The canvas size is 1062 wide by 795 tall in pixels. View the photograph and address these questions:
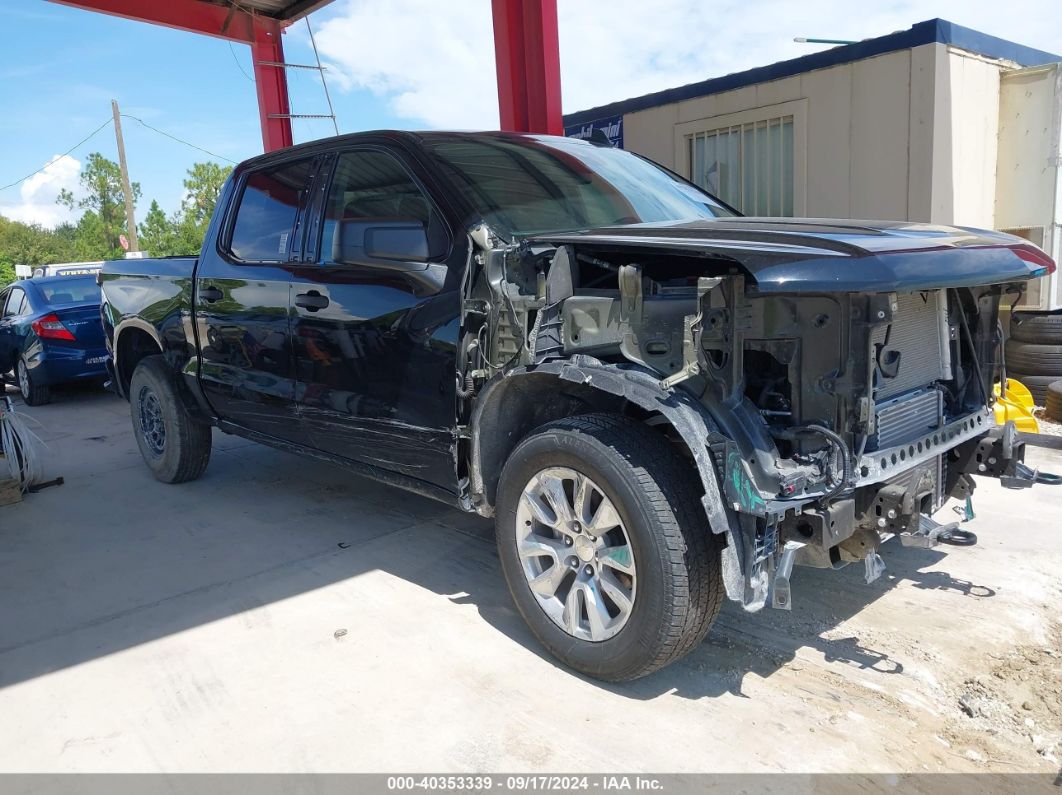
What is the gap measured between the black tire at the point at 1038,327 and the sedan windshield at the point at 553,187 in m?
→ 4.21

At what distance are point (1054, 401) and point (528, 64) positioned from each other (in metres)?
4.84

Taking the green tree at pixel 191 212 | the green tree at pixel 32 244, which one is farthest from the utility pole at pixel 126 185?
the green tree at pixel 32 244

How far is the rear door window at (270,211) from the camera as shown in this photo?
4148 millimetres

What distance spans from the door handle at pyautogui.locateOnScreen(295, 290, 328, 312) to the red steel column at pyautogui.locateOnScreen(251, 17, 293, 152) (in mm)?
7222

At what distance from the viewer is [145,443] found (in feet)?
18.8

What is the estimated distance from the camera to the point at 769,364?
2.68 meters

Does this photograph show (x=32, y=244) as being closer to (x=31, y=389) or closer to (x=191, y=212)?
(x=191, y=212)

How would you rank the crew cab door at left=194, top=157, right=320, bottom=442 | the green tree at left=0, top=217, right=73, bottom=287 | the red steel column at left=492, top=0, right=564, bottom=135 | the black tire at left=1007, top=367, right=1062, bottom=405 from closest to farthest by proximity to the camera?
the crew cab door at left=194, top=157, right=320, bottom=442, the red steel column at left=492, top=0, right=564, bottom=135, the black tire at left=1007, top=367, right=1062, bottom=405, the green tree at left=0, top=217, right=73, bottom=287

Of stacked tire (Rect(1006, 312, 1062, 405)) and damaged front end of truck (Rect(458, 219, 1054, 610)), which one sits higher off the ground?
damaged front end of truck (Rect(458, 219, 1054, 610))

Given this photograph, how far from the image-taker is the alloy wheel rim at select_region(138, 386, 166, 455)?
550 centimetres

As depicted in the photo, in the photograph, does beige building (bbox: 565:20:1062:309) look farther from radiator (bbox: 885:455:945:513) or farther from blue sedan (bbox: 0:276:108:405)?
blue sedan (bbox: 0:276:108:405)

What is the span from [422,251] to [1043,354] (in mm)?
5870

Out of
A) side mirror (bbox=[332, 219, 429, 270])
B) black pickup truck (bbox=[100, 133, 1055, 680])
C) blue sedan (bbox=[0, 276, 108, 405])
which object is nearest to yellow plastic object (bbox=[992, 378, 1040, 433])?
black pickup truck (bbox=[100, 133, 1055, 680])

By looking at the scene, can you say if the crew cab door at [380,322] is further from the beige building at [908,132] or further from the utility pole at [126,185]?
the utility pole at [126,185]
